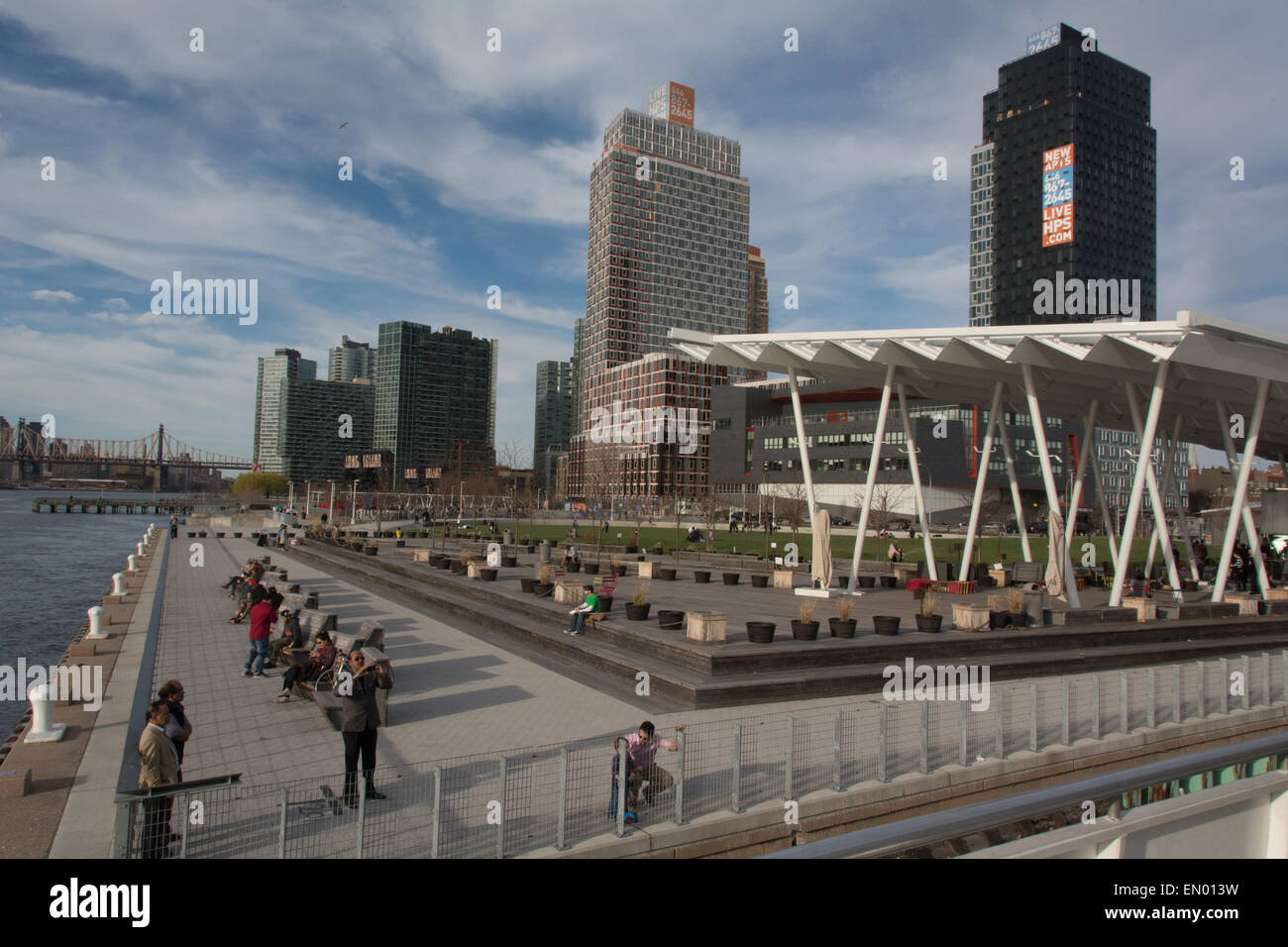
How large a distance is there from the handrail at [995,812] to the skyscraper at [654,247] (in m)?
142

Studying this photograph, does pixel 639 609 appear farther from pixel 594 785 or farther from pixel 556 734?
pixel 594 785

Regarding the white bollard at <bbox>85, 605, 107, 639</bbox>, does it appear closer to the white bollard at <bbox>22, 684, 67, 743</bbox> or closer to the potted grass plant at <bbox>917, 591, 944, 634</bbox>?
the white bollard at <bbox>22, 684, 67, 743</bbox>

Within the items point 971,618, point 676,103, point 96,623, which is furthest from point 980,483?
point 676,103

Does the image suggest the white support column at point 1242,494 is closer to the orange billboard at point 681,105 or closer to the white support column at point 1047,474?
the white support column at point 1047,474

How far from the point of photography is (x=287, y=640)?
15172 mm

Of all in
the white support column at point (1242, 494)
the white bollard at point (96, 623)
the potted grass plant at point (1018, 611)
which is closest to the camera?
the white bollard at point (96, 623)

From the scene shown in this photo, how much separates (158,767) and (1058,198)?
172 meters

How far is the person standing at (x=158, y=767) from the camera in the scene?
251 inches

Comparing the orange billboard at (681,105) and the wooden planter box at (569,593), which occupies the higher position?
the orange billboard at (681,105)

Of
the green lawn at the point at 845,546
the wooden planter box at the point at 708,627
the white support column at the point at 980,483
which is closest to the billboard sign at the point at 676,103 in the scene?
the green lawn at the point at 845,546

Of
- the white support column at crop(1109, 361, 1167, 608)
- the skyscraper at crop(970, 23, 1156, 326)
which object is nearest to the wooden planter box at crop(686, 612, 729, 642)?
the white support column at crop(1109, 361, 1167, 608)
